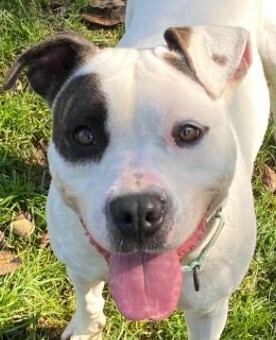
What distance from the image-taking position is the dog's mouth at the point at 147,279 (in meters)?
2.62

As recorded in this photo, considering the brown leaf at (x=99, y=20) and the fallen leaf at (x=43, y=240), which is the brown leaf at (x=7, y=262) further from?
the brown leaf at (x=99, y=20)

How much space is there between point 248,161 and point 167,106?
1.01 meters

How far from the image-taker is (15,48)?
459cm

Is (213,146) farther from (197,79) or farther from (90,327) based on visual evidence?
(90,327)

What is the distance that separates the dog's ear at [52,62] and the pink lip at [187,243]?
0.53 meters

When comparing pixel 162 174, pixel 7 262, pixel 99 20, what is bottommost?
pixel 7 262

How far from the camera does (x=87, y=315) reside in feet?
11.7

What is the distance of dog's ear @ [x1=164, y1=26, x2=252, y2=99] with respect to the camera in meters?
2.60

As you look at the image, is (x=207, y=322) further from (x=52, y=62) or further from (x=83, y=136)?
(x=52, y=62)

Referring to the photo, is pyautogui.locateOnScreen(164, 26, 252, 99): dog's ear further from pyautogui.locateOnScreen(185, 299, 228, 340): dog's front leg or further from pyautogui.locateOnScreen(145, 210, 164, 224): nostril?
pyautogui.locateOnScreen(185, 299, 228, 340): dog's front leg

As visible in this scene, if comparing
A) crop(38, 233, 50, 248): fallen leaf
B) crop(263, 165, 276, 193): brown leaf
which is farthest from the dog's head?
crop(263, 165, 276, 193): brown leaf

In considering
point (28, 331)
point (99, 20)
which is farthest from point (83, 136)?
point (99, 20)

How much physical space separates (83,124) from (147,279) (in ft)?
1.80

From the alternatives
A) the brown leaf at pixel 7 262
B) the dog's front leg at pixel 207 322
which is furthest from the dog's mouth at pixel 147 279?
the brown leaf at pixel 7 262
